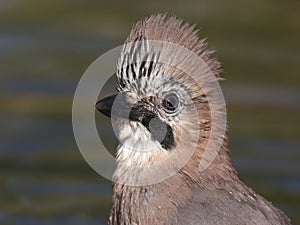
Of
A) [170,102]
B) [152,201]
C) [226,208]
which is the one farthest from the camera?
[152,201]

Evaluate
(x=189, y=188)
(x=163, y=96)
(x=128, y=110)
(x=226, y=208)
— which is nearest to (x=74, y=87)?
(x=128, y=110)

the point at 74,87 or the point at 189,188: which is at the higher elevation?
the point at 74,87

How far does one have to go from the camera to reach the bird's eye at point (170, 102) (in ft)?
30.3

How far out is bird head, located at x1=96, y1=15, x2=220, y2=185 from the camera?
9.23 m

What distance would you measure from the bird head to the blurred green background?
3009 mm

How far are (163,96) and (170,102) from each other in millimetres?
90

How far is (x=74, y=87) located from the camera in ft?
46.5

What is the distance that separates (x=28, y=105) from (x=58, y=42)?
140cm

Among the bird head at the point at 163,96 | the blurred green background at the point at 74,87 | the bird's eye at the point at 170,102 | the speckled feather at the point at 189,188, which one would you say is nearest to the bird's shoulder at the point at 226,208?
the speckled feather at the point at 189,188

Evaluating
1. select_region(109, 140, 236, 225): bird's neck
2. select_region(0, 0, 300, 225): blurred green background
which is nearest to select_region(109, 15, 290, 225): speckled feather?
select_region(109, 140, 236, 225): bird's neck

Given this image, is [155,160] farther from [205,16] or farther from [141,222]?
[205,16]

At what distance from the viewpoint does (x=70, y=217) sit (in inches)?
484

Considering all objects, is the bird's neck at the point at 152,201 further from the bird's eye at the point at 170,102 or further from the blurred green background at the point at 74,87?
the blurred green background at the point at 74,87

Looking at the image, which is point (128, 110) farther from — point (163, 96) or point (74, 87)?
point (74, 87)
